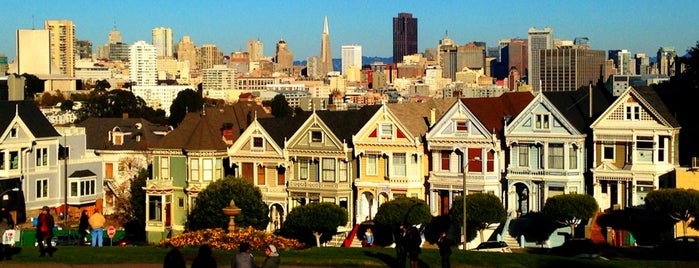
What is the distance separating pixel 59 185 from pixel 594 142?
2924 centimetres

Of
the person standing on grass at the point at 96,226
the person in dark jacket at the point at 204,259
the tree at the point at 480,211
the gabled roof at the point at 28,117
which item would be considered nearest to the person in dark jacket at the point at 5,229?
the person standing on grass at the point at 96,226

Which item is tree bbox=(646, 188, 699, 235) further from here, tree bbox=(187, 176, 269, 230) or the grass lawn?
tree bbox=(187, 176, 269, 230)

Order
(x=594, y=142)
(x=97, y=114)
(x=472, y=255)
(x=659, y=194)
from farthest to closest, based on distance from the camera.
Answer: (x=97, y=114) → (x=594, y=142) → (x=659, y=194) → (x=472, y=255)

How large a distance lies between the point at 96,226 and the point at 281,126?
22.7m

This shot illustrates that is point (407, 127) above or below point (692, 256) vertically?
above

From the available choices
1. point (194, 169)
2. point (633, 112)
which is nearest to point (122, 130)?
point (194, 169)

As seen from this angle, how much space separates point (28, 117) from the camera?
248 feet

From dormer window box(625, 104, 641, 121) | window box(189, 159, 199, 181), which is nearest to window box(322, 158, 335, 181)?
window box(189, 159, 199, 181)

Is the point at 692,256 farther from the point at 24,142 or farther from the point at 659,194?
the point at 24,142

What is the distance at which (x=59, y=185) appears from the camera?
7769cm

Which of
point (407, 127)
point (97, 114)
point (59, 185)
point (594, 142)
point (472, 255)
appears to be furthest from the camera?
point (97, 114)

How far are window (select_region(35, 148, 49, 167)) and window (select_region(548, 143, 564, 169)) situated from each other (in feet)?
85.7

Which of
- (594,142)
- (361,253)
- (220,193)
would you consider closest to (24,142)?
(220,193)

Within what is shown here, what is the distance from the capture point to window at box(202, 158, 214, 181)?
231 feet
